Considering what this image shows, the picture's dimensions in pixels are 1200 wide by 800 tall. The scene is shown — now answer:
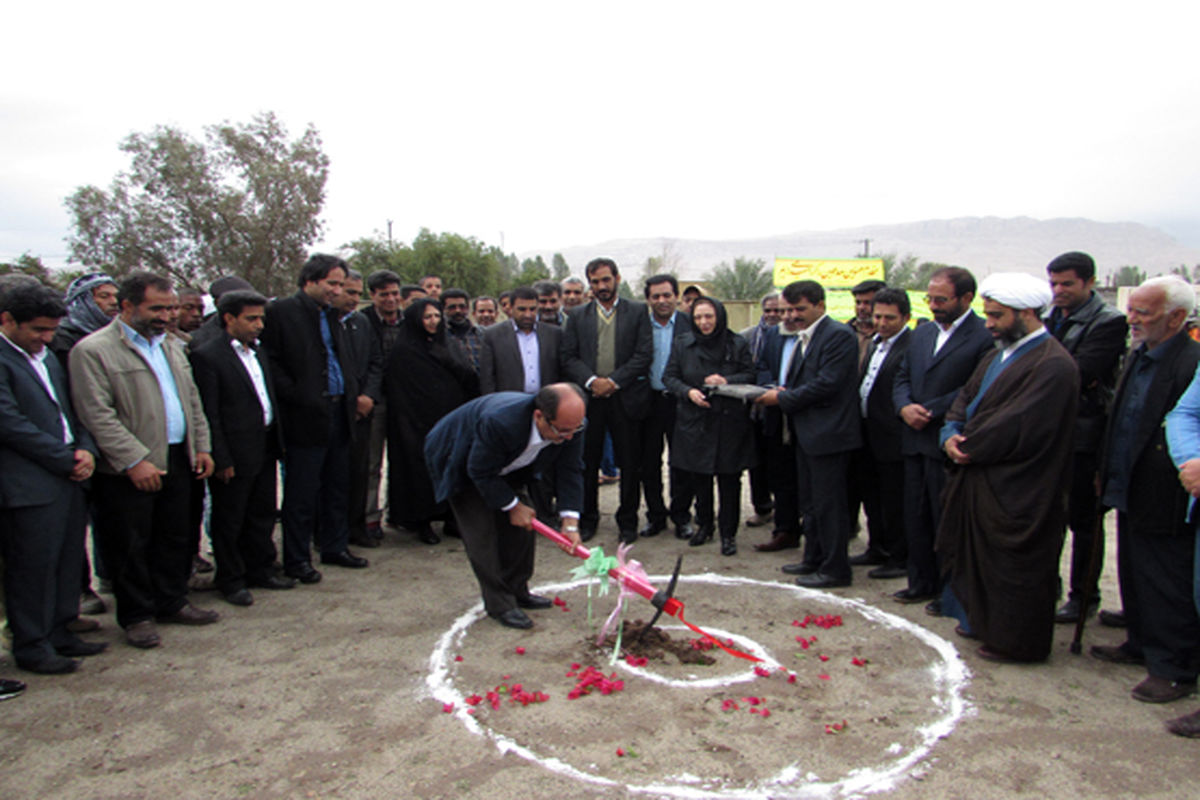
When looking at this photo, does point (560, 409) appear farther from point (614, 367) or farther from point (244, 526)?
point (244, 526)

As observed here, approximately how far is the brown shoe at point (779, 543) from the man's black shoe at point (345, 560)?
336 cm

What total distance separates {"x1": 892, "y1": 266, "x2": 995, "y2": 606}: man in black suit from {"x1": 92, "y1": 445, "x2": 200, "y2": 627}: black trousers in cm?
484

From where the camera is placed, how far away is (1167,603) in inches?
158

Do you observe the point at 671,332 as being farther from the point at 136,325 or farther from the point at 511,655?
the point at 136,325

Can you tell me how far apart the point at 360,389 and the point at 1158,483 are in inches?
219

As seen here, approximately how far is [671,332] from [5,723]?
536 cm

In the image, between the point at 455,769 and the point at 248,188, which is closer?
the point at 455,769

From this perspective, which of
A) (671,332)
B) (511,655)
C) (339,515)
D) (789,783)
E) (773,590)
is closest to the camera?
(789,783)

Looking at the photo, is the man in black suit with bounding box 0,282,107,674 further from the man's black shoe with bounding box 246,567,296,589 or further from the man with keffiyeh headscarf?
the man's black shoe with bounding box 246,567,296,589

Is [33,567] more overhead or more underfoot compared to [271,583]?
more overhead

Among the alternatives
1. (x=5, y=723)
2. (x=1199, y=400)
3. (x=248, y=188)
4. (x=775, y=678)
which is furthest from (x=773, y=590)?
(x=248, y=188)

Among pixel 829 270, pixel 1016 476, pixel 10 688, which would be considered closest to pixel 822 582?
pixel 1016 476

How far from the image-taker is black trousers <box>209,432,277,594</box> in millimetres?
5242

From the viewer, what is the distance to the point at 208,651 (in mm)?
4516
